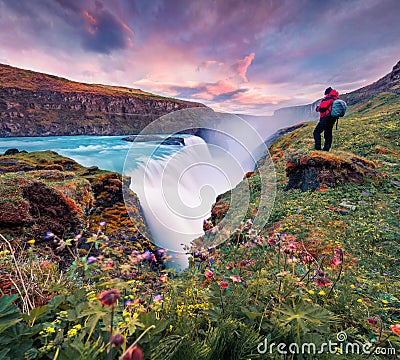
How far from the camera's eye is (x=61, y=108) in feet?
236

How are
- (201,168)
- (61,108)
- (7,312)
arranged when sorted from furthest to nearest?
(61,108), (201,168), (7,312)

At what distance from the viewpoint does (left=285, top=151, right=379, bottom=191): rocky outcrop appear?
823 cm

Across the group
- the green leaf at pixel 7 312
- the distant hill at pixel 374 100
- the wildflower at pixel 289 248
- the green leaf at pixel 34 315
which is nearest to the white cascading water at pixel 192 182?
the wildflower at pixel 289 248

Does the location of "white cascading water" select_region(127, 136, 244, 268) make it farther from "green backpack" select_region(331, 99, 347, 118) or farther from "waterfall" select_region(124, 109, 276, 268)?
"green backpack" select_region(331, 99, 347, 118)

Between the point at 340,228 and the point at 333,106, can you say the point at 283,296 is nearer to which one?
the point at 340,228

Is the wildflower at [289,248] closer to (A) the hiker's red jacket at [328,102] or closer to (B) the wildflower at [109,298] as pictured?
(B) the wildflower at [109,298]

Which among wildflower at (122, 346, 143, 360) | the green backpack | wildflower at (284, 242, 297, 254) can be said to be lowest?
wildflower at (284, 242, 297, 254)

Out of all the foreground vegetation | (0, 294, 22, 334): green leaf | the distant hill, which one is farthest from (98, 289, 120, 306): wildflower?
the distant hill

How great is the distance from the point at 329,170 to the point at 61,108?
8570 cm

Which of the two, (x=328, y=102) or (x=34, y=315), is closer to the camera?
(x=34, y=315)

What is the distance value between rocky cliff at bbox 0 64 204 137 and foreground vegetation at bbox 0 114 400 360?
64265mm

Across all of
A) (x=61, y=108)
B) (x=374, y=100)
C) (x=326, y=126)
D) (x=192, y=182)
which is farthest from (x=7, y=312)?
(x=61, y=108)

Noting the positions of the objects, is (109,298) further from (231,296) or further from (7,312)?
(231,296)

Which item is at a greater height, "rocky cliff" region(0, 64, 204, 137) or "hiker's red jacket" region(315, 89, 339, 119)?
"rocky cliff" region(0, 64, 204, 137)
